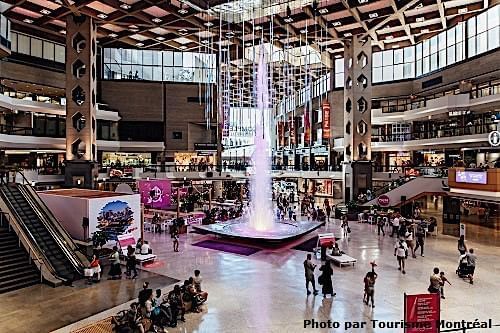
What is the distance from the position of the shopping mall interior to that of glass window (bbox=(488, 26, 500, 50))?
117 mm

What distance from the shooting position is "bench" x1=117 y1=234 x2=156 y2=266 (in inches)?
661

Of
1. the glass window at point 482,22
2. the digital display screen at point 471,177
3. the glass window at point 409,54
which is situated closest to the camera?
→ the digital display screen at point 471,177

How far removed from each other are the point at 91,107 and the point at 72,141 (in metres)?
3.11

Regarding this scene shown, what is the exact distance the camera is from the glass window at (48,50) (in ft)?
127

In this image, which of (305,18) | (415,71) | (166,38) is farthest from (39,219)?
(415,71)

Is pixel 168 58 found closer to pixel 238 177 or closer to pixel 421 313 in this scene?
pixel 238 177

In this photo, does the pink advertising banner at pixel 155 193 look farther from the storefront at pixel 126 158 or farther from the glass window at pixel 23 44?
the glass window at pixel 23 44

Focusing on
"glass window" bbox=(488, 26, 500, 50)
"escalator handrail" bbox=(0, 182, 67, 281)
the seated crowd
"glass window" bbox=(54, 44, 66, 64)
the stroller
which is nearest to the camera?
the seated crowd

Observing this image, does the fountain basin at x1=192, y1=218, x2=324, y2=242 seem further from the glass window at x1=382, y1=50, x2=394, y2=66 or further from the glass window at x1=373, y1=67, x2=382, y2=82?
the glass window at x1=382, y1=50, x2=394, y2=66

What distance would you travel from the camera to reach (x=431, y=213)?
112 ft

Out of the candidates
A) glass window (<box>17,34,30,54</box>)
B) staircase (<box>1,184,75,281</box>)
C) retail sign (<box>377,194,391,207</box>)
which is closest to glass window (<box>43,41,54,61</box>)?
glass window (<box>17,34,30,54</box>)

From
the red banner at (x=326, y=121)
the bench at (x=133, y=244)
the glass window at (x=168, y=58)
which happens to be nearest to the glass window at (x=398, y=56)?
the red banner at (x=326, y=121)

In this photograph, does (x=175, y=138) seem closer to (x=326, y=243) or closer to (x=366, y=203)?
(x=366, y=203)

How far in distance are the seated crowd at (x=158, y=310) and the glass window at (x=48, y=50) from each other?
3484 centimetres
